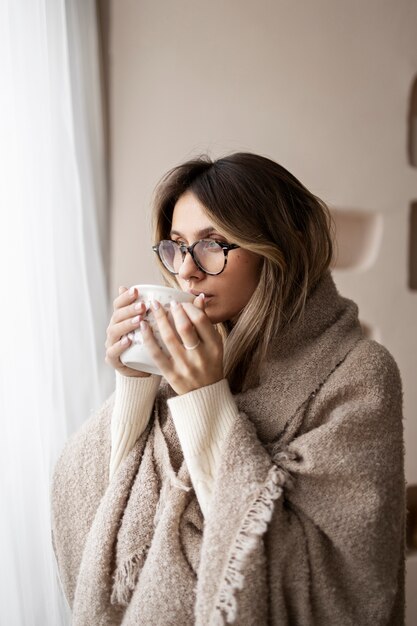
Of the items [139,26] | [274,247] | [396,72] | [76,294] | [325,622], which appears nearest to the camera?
[325,622]

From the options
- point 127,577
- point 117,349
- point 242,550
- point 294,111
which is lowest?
point 127,577

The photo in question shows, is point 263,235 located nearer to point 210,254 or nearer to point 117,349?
point 210,254

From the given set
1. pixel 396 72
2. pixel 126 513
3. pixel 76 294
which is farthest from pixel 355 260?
pixel 126 513

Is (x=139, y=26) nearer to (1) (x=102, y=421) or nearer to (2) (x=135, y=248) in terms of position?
(2) (x=135, y=248)

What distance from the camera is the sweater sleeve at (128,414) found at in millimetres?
952

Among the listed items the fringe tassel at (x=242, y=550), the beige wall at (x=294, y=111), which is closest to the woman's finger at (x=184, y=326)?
the fringe tassel at (x=242, y=550)

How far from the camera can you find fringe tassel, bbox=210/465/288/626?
2.35 ft

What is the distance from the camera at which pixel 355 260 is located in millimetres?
1792

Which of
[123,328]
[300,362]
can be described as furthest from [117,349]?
[300,362]

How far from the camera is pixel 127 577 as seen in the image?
0.85 meters

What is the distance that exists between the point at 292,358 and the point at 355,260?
0.95 meters

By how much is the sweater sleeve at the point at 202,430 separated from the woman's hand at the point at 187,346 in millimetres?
19

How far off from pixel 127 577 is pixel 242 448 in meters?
0.27

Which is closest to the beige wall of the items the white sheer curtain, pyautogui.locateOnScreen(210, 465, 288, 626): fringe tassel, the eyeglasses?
the white sheer curtain
